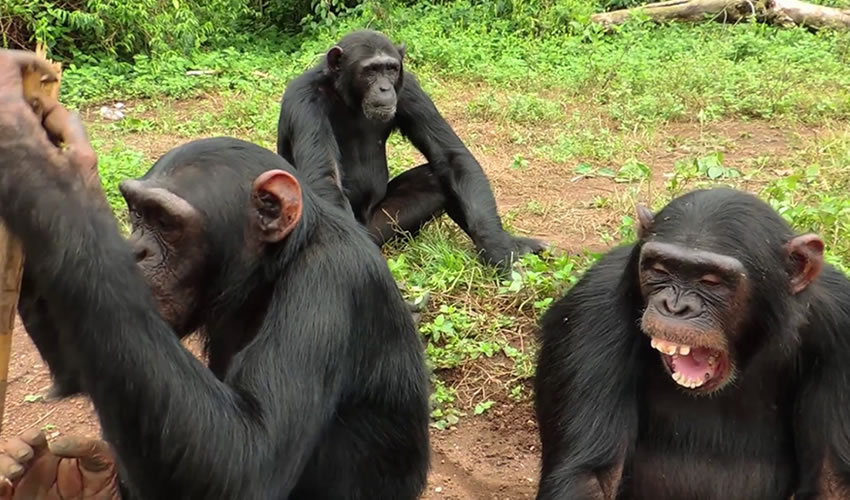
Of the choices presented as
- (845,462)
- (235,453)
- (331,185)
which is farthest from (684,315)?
(331,185)

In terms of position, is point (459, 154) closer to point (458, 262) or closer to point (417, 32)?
point (458, 262)

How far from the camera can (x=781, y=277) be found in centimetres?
388

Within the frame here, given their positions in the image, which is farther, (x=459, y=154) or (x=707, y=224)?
(x=459, y=154)

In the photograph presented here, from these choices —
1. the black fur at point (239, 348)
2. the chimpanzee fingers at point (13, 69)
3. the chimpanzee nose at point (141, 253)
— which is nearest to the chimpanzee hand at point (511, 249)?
the black fur at point (239, 348)

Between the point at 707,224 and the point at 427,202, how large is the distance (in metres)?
4.91

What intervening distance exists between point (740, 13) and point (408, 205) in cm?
1107

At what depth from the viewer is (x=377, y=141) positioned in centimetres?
893

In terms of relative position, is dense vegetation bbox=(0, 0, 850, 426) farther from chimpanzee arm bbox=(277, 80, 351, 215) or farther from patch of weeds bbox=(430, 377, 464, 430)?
chimpanzee arm bbox=(277, 80, 351, 215)

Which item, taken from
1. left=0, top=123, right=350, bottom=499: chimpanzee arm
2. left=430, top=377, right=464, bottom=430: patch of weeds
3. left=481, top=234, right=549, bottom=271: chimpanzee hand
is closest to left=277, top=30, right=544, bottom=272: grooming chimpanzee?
left=481, top=234, right=549, bottom=271: chimpanzee hand

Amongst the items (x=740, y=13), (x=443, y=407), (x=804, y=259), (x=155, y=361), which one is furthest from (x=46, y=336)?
(x=740, y=13)

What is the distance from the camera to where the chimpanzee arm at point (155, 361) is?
276cm

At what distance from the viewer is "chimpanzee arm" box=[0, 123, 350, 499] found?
276cm

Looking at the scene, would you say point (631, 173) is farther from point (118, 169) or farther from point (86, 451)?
point (86, 451)

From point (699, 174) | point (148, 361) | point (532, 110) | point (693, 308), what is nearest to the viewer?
point (148, 361)
